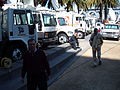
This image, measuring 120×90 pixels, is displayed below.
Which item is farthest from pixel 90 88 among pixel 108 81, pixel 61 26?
pixel 61 26

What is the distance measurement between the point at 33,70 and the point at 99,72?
5.61 meters

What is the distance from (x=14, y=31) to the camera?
37.8 feet

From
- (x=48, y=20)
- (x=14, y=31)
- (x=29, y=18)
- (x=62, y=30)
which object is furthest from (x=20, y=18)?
(x=62, y=30)

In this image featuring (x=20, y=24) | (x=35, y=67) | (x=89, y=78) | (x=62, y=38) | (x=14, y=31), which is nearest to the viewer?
(x=35, y=67)

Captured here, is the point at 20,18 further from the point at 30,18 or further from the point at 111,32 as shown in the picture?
the point at 111,32

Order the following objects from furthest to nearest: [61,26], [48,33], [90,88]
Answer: [61,26]
[48,33]
[90,88]

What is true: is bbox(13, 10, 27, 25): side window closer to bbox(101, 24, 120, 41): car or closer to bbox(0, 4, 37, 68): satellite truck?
bbox(0, 4, 37, 68): satellite truck

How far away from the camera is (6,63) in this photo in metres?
9.05

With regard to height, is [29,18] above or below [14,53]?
above

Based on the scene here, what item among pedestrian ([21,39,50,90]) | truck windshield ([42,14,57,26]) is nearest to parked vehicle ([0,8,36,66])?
truck windshield ([42,14,57,26])

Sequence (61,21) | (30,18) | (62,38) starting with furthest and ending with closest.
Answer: (61,21), (62,38), (30,18)

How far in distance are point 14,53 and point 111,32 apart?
1745 cm

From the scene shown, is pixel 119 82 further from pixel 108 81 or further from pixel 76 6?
pixel 76 6

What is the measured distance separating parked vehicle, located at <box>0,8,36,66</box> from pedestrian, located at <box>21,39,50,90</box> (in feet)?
17.9
